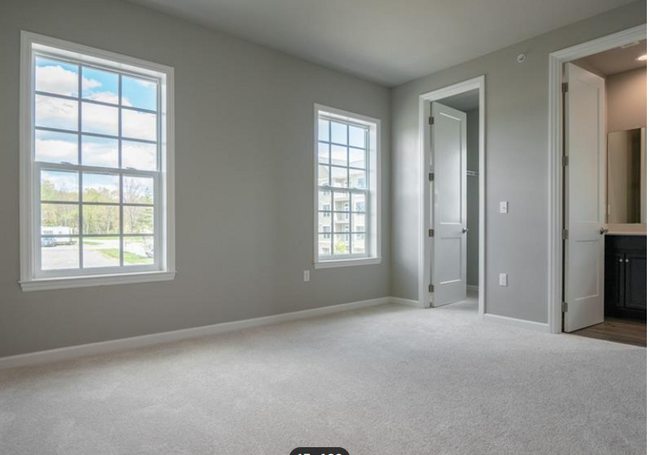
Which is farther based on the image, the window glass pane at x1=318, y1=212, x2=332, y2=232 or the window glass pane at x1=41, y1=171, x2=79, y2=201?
the window glass pane at x1=318, y1=212, x2=332, y2=232

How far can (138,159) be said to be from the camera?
340 cm

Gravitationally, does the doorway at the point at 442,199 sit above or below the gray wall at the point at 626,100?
below

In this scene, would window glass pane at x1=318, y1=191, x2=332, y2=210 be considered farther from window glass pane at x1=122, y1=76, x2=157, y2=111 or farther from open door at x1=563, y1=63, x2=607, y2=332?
open door at x1=563, y1=63, x2=607, y2=332

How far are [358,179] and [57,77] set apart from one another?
3.21m

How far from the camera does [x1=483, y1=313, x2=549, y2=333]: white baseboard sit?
12.5ft

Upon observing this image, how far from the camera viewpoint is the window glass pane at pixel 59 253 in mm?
2971

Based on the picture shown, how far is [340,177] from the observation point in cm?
486

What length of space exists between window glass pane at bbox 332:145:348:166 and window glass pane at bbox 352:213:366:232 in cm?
66

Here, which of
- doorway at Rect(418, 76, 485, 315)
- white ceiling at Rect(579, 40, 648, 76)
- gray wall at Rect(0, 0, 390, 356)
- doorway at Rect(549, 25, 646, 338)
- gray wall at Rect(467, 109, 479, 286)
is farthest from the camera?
gray wall at Rect(467, 109, 479, 286)

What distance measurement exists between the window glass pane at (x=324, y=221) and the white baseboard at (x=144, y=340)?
0.89 meters

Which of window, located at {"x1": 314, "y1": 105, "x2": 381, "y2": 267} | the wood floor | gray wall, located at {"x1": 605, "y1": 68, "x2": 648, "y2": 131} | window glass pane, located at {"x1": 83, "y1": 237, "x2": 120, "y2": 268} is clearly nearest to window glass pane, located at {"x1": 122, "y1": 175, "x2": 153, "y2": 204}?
window glass pane, located at {"x1": 83, "y1": 237, "x2": 120, "y2": 268}

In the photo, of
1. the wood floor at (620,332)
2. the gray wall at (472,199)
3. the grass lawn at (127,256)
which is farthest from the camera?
the gray wall at (472,199)

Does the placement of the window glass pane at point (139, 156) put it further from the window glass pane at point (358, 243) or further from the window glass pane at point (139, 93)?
the window glass pane at point (358, 243)

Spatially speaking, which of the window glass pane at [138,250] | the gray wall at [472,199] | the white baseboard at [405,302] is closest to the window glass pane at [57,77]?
the window glass pane at [138,250]
